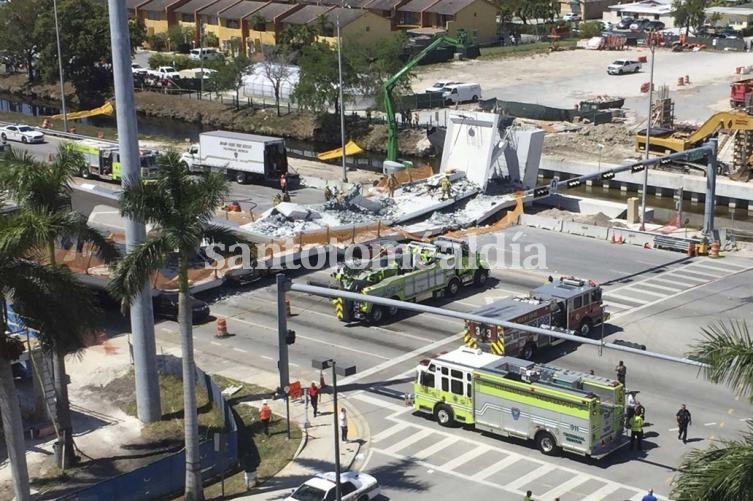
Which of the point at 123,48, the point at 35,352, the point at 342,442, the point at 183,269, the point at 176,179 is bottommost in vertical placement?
the point at 342,442

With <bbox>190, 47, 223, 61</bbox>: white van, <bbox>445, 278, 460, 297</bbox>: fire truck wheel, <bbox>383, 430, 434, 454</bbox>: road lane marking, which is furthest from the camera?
<bbox>190, 47, 223, 61</bbox>: white van

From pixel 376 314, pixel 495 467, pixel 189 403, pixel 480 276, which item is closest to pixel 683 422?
pixel 495 467

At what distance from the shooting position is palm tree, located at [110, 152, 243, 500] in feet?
97.9

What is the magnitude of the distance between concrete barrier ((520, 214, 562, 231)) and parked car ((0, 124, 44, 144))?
37.0 m

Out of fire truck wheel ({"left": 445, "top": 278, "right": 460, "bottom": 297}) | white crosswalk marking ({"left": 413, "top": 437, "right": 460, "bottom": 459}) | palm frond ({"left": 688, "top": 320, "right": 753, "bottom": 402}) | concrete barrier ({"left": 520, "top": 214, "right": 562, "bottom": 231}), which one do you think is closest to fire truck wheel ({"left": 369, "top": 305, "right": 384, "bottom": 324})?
fire truck wheel ({"left": 445, "top": 278, "right": 460, "bottom": 297})

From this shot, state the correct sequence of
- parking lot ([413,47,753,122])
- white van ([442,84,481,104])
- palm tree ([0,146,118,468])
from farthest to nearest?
white van ([442,84,481,104]) < parking lot ([413,47,753,122]) < palm tree ([0,146,118,468])

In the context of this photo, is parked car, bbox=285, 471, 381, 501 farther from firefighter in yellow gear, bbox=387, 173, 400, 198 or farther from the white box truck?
the white box truck

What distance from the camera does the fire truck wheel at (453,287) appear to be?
159ft

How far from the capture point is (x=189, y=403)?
30.9m

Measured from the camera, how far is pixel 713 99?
90.6 metres

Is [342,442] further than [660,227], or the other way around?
[660,227]

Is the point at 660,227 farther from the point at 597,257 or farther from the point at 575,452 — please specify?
the point at 575,452

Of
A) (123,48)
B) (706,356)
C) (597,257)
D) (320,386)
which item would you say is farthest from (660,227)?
(706,356)

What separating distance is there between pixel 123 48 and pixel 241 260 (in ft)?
56.3
